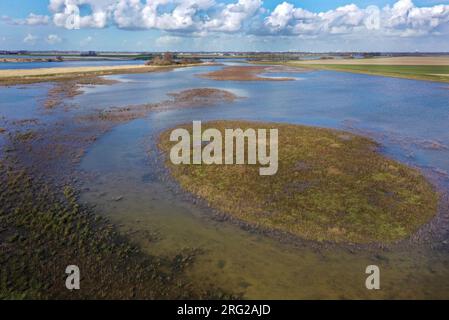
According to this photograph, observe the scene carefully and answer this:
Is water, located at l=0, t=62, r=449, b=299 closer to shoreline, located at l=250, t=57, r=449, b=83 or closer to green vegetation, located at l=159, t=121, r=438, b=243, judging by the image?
green vegetation, located at l=159, t=121, r=438, b=243

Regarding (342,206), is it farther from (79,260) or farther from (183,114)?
(183,114)

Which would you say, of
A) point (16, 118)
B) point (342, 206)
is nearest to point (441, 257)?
point (342, 206)

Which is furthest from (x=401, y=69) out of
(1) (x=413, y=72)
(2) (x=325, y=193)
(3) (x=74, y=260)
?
(3) (x=74, y=260)

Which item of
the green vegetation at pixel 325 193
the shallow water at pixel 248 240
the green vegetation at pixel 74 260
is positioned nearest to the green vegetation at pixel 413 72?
the shallow water at pixel 248 240

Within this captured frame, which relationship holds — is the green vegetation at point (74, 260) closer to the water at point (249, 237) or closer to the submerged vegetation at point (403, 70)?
the water at point (249, 237)

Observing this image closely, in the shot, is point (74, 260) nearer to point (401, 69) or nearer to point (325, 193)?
point (325, 193)

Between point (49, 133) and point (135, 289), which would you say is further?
point (49, 133)

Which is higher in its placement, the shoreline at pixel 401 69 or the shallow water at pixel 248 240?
the shoreline at pixel 401 69

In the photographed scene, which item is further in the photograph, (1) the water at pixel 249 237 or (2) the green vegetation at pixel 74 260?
(1) the water at pixel 249 237
